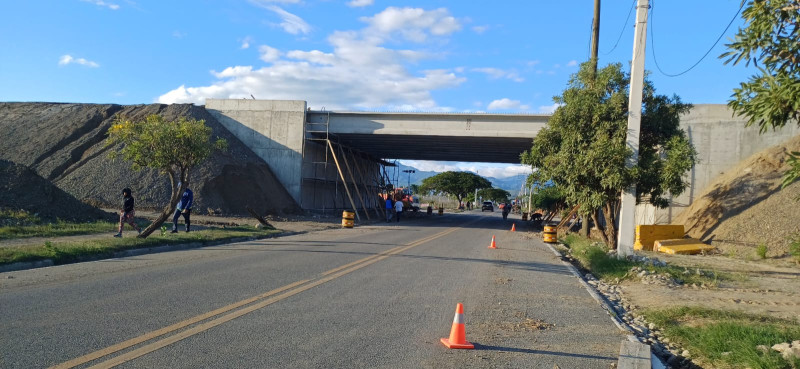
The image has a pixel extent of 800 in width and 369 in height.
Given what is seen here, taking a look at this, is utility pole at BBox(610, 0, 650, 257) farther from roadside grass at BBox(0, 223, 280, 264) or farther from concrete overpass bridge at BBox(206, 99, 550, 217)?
concrete overpass bridge at BBox(206, 99, 550, 217)

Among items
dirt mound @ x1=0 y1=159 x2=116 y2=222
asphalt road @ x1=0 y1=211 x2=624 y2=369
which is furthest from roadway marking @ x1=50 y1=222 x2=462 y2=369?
dirt mound @ x1=0 y1=159 x2=116 y2=222

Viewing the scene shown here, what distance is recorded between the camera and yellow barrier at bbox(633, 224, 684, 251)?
22.8m

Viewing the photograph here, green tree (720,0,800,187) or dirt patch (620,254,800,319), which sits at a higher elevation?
green tree (720,0,800,187)

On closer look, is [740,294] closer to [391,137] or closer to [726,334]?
[726,334]

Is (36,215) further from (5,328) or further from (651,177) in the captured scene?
(651,177)

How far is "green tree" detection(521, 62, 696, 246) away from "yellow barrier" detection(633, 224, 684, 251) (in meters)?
4.46

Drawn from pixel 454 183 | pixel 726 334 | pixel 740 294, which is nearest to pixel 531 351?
pixel 726 334

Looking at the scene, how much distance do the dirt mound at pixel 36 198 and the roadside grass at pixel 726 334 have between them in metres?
19.0

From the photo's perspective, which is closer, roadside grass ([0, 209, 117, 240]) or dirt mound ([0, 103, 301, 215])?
roadside grass ([0, 209, 117, 240])

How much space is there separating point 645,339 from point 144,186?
1118 inches

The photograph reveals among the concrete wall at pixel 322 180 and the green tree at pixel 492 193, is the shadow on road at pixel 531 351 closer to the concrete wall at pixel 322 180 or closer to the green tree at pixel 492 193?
the concrete wall at pixel 322 180

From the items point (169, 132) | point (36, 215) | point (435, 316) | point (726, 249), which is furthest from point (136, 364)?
point (726, 249)

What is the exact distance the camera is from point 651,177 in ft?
52.5

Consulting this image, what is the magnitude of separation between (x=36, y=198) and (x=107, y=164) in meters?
12.5
